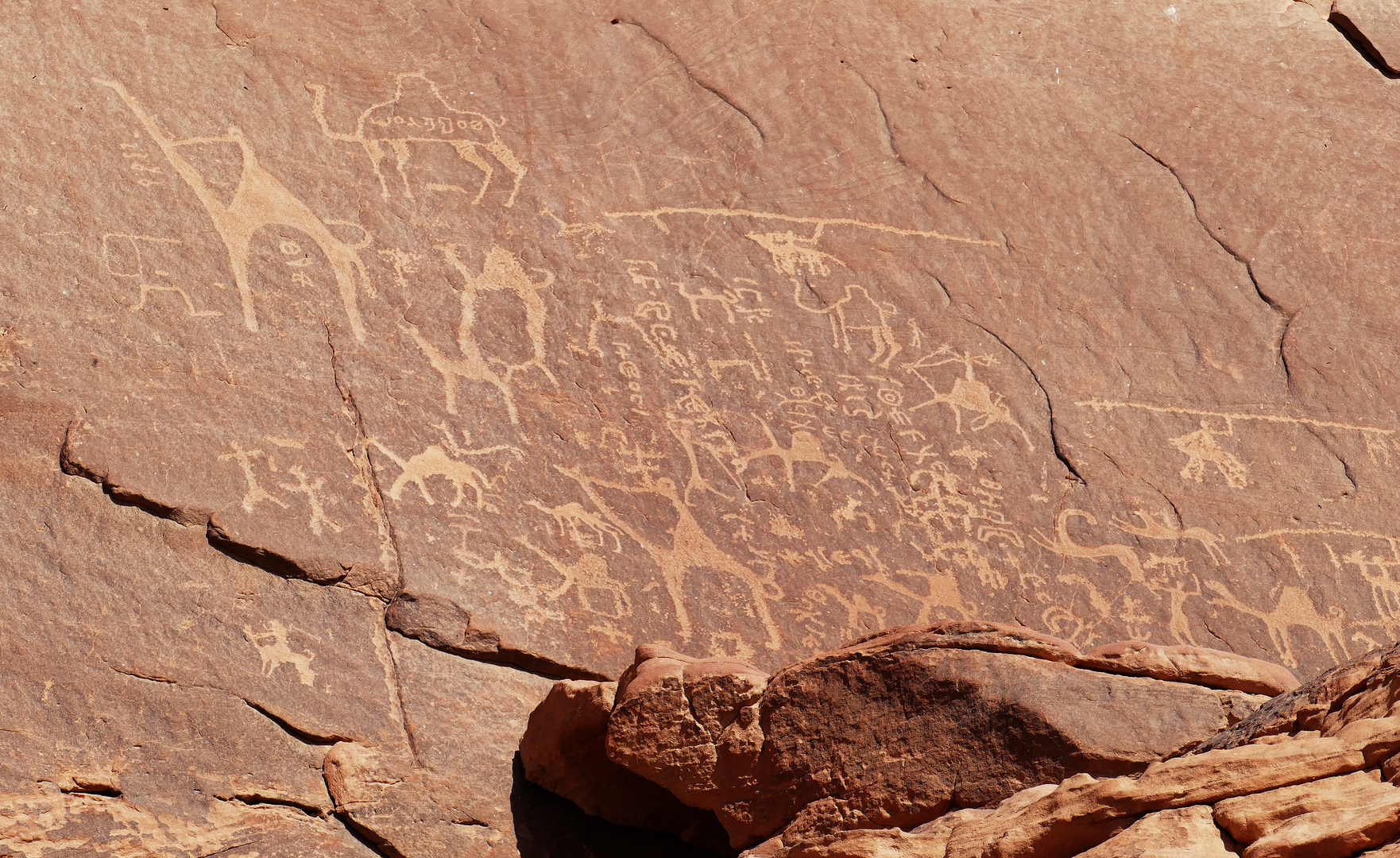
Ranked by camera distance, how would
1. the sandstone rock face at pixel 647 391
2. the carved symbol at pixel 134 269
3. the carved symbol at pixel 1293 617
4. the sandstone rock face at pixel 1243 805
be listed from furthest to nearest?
the carved symbol at pixel 1293 617, the carved symbol at pixel 134 269, the sandstone rock face at pixel 647 391, the sandstone rock face at pixel 1243 805

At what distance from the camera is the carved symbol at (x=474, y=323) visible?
12.3 ft

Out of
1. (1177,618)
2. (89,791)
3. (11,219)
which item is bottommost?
(89,791)

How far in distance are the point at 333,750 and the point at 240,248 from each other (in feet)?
5.19

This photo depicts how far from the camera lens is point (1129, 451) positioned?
409 centimetres

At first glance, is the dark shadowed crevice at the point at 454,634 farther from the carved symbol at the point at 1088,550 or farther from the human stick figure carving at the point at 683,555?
the carved symbol at the point at 1088,550

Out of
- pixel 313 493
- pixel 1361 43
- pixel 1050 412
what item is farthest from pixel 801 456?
pixel 1361 43

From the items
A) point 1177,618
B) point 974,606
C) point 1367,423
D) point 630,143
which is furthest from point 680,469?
point 1367,423

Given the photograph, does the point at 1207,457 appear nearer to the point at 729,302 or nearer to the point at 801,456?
the point at 801,456

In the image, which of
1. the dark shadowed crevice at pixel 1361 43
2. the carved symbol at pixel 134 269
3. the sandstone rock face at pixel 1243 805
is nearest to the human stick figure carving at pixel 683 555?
the carved symbol at pixel 134 269

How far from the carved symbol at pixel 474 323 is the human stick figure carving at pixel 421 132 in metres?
0.26

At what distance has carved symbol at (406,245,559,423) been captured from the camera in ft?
12.3

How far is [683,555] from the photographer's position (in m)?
3.64

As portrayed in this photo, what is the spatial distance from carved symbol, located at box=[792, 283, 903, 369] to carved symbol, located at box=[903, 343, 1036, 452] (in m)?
0.10

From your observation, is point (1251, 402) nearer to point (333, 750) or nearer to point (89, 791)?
point (333, 750)
